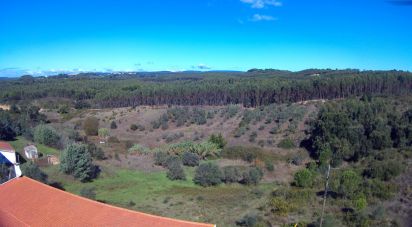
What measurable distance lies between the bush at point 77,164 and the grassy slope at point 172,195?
57 cm

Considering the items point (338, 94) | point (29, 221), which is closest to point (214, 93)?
point (338, 94)

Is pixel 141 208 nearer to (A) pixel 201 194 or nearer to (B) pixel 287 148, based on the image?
(A) pixel 201 194

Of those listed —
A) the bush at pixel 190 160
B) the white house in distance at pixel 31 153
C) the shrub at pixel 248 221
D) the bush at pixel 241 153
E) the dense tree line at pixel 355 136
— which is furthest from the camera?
the bush at pixel 241 153

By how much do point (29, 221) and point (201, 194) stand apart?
1403cm

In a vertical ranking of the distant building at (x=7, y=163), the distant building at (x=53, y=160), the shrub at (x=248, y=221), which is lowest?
the distant building at (x=53, y=160)

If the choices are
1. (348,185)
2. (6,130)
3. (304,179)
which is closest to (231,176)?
(304,179)

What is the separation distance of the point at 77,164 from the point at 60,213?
594 inches

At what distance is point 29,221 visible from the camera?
599 inches

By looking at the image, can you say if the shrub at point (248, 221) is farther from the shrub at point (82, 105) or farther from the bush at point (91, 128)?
the shrub at point (82, 105)

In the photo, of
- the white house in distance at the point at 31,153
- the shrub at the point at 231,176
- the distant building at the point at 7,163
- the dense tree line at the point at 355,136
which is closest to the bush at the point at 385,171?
the dense tree line at the point at 355,136

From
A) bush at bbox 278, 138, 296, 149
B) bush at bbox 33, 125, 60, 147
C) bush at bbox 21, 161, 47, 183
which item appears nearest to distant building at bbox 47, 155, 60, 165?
bush at bbox 33, 125, 60, 147

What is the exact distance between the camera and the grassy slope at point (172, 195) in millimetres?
22955

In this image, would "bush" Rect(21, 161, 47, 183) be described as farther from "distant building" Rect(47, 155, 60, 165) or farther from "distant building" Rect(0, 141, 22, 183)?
→ "distant building" Rect(47, 155, 60, 165)

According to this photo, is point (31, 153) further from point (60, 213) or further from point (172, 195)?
point (60, 213)
